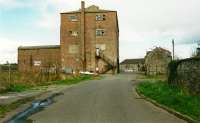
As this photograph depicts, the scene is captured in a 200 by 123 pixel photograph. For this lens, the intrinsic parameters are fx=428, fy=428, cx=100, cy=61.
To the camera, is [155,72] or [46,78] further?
[155,72]

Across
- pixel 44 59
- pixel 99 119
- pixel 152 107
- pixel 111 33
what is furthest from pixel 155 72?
pixel 99 119

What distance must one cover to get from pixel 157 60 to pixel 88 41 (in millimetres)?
13816

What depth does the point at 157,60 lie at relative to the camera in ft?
251

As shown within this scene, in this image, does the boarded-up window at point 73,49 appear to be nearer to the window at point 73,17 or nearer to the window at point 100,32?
the window at point 100,32

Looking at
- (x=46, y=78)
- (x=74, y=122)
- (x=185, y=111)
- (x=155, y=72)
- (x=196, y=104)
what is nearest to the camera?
(x=74, y=122)

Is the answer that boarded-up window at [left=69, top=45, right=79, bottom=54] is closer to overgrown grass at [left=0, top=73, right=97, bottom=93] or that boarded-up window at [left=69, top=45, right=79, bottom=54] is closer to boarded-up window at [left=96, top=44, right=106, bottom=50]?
boarded-up window at [left=96, top=44, right=106, bottom=50]

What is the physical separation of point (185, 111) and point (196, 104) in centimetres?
178

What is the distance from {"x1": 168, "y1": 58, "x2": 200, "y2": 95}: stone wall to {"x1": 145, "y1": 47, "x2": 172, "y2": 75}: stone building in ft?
137

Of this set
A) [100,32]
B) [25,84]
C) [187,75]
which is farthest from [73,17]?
[187,75]

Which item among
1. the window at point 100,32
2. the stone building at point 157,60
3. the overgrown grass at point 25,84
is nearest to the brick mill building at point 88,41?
the window at point 100,32

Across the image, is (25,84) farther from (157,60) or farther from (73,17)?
(73,17)

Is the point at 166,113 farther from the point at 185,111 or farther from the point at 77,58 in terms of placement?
the point at 77,58

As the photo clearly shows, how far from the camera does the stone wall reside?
23.7m

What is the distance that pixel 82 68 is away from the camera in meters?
80.4
